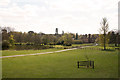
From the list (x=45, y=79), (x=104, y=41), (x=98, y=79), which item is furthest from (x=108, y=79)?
(x=104, y=41)

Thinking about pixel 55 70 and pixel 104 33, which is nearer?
pixel 55 70

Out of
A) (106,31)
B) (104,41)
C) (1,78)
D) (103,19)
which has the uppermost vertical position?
(103,19)

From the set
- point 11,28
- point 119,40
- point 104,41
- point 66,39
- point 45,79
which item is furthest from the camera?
point 11,28

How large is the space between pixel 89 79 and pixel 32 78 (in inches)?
234

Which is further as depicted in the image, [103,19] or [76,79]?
[103,19]

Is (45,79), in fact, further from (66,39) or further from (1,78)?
(66,39)

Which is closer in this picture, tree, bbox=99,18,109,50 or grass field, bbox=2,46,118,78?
grass field, bbox=2,46,118,78

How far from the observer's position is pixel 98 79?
538 inches

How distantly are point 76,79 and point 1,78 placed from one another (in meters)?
7.93

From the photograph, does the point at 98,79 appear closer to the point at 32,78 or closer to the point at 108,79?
the point at 108,79

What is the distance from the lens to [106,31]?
52156 millimetres

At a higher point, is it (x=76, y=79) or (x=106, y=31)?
(x=106, y=31)

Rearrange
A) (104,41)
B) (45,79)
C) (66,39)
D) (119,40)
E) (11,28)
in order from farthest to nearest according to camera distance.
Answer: (11,28), (66,39), (119,40), (104,41), (45,79)

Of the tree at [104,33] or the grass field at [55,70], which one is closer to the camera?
the grass field at [55,70]
